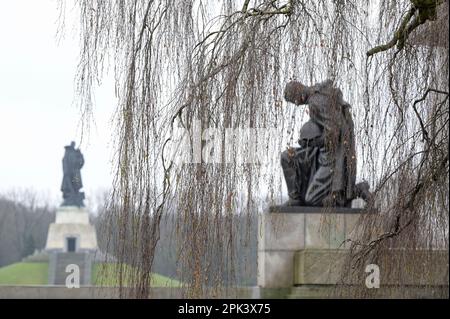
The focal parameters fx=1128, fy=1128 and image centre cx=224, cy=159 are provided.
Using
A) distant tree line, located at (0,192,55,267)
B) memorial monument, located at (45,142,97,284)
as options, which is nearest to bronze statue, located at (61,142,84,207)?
memorial monument, located at (45,142,97,284)

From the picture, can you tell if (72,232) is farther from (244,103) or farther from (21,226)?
(244,103)

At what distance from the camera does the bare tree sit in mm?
7383

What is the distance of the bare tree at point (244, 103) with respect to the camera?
291 inches

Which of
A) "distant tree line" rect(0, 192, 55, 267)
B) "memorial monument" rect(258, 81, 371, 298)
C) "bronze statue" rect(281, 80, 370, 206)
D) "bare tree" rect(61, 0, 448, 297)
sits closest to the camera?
"bare tree" rect(61, 0, 448, 297)

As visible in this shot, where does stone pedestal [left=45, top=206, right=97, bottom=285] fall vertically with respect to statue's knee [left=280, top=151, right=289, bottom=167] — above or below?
below

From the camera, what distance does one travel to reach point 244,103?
745cm

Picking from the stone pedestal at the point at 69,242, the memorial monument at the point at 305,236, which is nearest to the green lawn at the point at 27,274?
the stone pedestal at the point at 69,242

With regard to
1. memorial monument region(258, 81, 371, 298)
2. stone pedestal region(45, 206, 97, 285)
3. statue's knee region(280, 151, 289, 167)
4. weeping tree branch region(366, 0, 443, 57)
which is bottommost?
stone pedestal region(45, 206, 97, 285)

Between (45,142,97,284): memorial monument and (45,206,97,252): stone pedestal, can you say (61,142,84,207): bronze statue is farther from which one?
(45,206,97,252): stone pedestal

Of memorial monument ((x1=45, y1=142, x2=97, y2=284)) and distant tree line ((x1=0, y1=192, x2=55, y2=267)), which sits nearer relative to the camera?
memorial monument ((x1=45, y1=142, x2=97, y2=284))

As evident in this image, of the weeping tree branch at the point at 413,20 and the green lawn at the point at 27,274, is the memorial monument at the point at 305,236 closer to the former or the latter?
the weeping tree branch at the point at 413,20

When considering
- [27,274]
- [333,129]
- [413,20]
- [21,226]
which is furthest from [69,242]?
[413,20]

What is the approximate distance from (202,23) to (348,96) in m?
1.13
